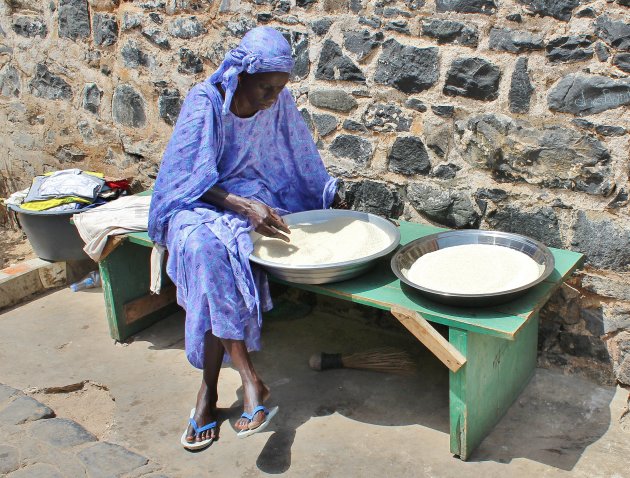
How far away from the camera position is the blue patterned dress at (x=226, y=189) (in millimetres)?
2877

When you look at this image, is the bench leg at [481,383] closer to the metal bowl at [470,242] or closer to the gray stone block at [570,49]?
the metal bowl at [470,242]

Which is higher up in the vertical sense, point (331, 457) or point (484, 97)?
point (484, 97)

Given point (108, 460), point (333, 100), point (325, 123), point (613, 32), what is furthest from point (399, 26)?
point (108, 460)

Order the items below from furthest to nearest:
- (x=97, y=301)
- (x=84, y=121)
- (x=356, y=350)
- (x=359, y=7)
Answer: (x=84, y=121), (x=97, y=301), (x=356, y=350), (x=359, y=7)

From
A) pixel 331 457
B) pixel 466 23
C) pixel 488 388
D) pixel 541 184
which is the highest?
pixel 466 23

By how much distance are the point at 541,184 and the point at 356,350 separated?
1213mm

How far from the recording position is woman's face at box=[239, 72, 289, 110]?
9.93 feet

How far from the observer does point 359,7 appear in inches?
132

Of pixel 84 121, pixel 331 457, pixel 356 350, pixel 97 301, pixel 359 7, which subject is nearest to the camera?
pixel 331 457

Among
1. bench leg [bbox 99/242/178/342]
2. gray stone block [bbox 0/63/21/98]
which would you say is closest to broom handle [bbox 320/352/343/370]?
bench leg [bbox 99/242/178/342]

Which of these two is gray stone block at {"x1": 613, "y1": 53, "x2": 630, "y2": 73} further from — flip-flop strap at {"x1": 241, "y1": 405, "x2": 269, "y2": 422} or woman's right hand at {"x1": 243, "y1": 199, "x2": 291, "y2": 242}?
flip-flop strap at {"x1": 241, "y1": 405, "x2": 269, "y2": 422}

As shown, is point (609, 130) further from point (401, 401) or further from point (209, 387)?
point (209, 387)

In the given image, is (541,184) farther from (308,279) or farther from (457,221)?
(308,279)

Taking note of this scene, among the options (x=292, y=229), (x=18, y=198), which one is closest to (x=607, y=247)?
(x=292, y=229)
